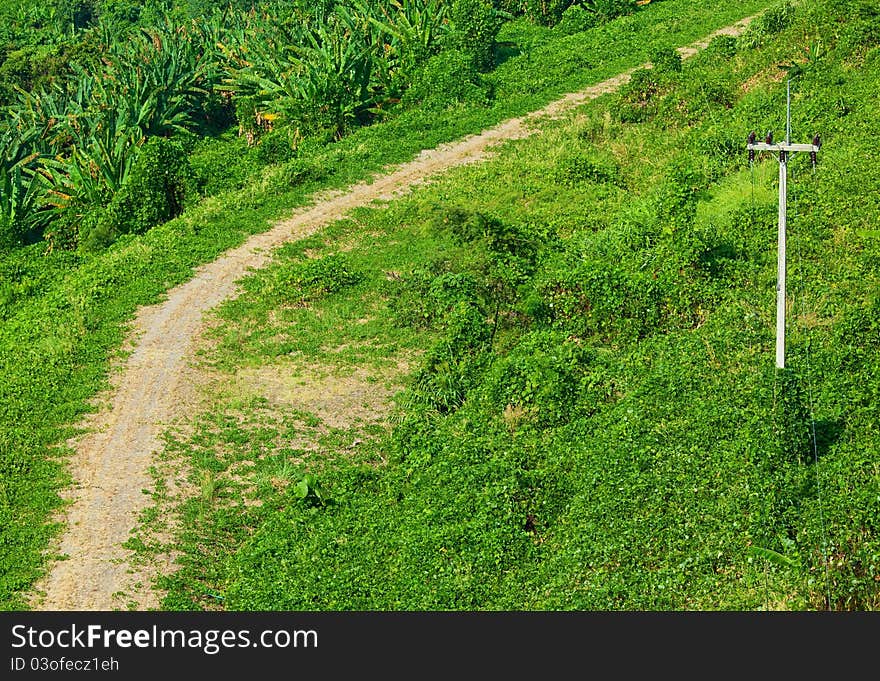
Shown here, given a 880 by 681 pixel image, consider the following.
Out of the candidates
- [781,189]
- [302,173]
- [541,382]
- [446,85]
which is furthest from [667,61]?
[781,189]

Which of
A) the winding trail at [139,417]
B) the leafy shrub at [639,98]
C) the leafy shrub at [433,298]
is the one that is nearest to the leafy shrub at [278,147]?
the winding trail at [139,417]

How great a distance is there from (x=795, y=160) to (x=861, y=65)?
452cm

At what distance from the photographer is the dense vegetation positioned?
12.3 meters

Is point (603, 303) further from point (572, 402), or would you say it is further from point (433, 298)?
point (433, 298)

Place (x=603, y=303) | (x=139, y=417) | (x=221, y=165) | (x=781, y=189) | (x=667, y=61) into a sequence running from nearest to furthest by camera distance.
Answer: (x=781, y=189) < (x=139, y=417) < (x=603, y=303) < (x=221, y=165) < (x=667, y=61)

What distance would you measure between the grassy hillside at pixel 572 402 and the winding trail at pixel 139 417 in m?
0.45

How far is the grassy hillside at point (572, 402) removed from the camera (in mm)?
12039

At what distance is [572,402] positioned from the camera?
14836 mm

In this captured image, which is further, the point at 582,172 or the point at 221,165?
the point at 221,165

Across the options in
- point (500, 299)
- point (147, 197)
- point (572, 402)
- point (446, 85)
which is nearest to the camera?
point (572, 402)

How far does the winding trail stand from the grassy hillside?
0.45 meters

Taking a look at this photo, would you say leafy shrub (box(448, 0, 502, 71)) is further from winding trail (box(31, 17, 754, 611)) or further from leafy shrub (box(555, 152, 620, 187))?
leafy shrub (box(555, 152, 620, 187))

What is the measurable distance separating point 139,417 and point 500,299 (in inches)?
208

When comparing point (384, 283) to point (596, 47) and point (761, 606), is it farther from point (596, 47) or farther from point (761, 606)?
point (596, 47)
